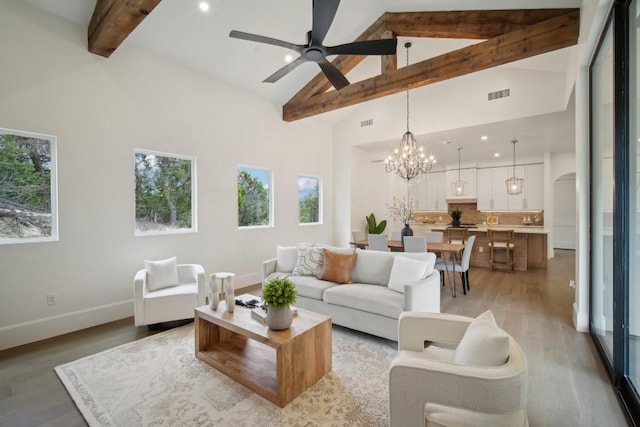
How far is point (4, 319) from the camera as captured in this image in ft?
9.65

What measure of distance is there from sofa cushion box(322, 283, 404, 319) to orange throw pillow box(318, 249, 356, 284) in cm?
15

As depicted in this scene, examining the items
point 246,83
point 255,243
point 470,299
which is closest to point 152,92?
point 246,83

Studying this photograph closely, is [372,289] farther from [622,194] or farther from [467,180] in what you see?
[467,180]

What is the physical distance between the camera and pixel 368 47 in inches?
115

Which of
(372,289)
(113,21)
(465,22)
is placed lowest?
(372,289)

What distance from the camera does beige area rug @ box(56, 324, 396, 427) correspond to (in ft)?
6.23

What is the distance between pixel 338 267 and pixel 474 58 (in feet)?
10.7

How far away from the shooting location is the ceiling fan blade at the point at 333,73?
3137 millimetres

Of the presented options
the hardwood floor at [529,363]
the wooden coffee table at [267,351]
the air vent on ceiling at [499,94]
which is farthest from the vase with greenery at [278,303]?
the air vent on ceiling at [499,94]

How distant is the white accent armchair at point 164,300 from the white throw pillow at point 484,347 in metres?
2.91

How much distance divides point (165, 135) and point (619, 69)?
489 centimetres

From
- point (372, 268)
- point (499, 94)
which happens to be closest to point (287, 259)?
point (372, 268)

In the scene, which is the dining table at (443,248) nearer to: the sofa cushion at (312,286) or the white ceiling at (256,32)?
the sofa cushion at (312,286)

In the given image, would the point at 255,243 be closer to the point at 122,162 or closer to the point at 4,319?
the point at 122,162
